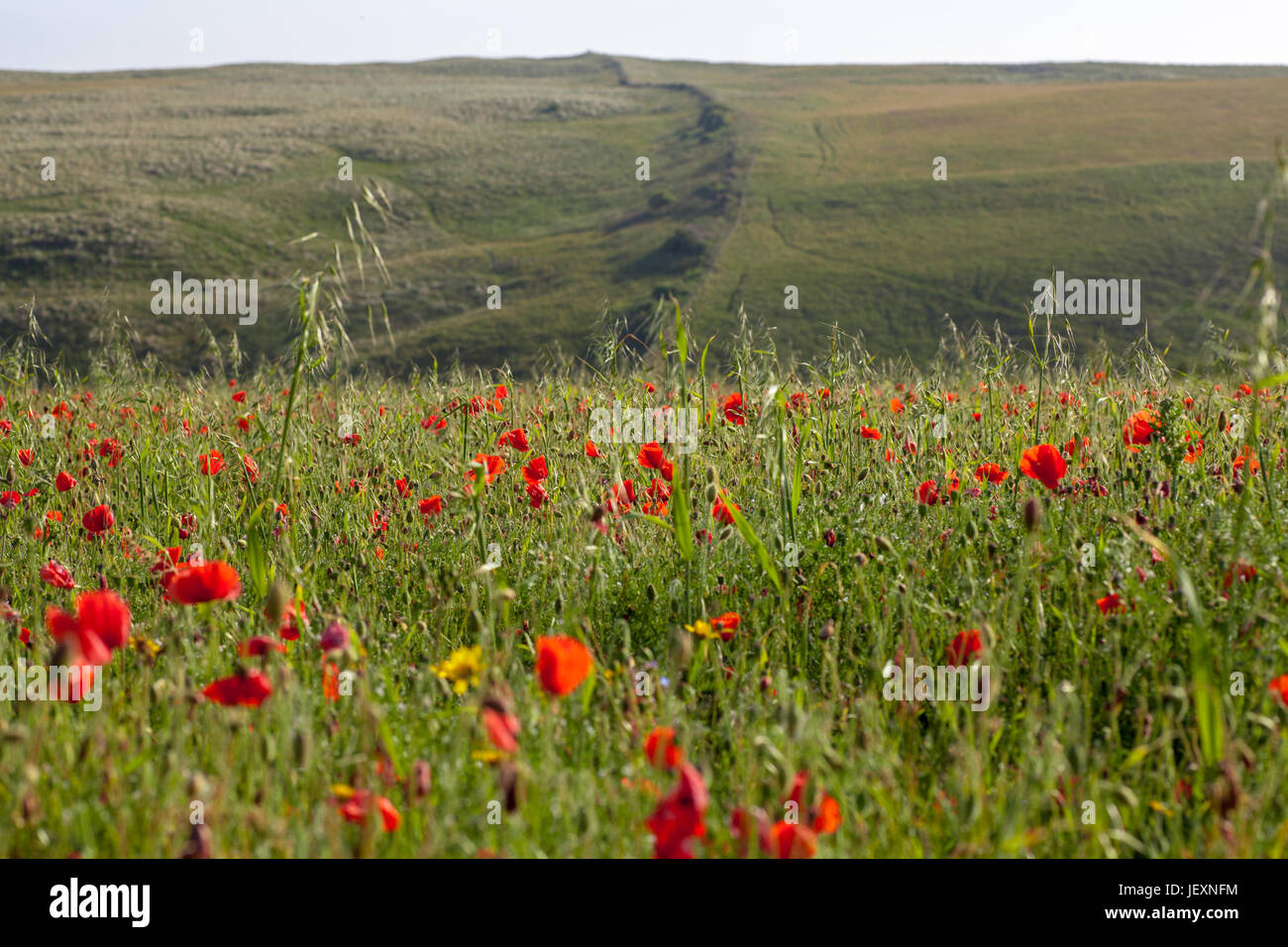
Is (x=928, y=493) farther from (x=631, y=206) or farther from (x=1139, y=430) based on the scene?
(x=631, y=206)

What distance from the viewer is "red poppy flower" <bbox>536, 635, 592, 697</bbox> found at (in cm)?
164

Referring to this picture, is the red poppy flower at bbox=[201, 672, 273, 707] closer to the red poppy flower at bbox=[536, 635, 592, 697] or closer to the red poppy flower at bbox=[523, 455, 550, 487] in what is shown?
the red poppy flower at bbox=[536, 635, 592, 697]

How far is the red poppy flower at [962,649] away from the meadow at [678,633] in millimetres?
24

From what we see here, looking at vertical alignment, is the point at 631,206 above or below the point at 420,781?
above

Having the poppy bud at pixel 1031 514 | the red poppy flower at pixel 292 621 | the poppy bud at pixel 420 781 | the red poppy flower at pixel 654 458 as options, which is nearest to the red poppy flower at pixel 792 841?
the poppy bud at pixel 420 781

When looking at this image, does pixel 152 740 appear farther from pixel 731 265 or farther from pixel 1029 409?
pixel 731 265

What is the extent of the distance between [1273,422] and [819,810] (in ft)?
11.2

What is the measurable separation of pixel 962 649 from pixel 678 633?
2.31ft

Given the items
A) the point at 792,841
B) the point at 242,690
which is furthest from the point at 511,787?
the point at 242,690

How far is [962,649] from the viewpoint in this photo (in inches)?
86.5

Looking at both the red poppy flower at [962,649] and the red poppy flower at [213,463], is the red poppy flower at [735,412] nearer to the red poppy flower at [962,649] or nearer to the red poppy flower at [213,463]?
the red poppy flower at [962,649]

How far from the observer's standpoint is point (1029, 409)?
182 inches

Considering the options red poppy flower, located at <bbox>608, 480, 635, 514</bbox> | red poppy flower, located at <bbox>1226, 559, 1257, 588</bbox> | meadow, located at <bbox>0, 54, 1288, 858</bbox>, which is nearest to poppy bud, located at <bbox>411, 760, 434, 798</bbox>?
meadow, located at <bbox>0, 54, 1288, 858</bbox>

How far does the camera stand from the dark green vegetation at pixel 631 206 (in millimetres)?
34219
